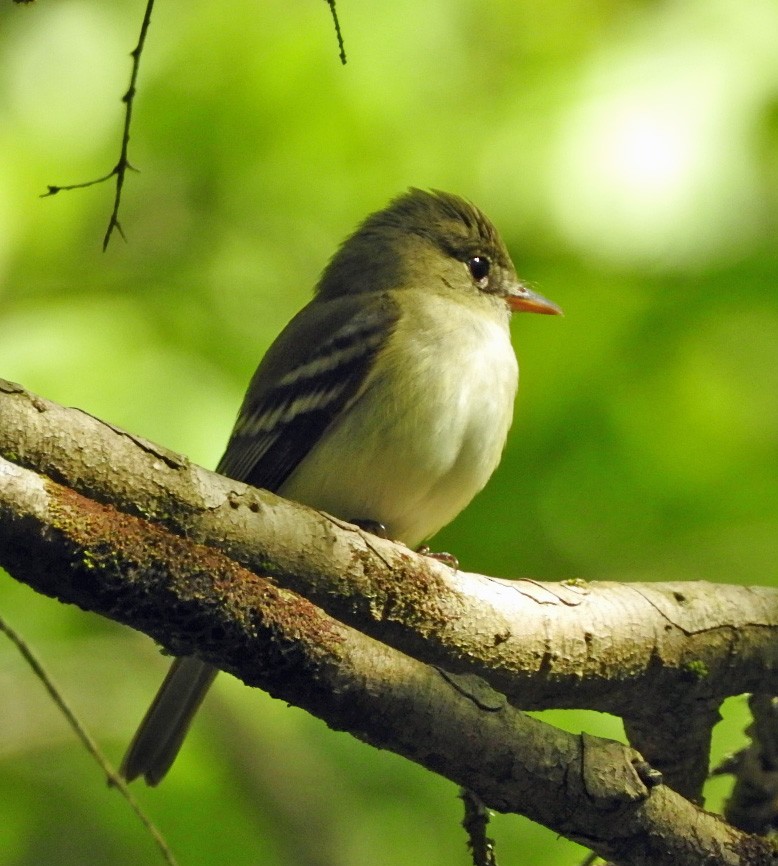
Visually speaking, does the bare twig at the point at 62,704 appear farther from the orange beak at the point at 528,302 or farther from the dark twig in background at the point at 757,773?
the orange beak at the point at 528,302

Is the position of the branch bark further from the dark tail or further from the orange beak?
the dark tail

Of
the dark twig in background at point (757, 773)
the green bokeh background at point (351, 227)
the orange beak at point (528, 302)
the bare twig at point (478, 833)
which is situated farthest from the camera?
the orange beak at point (528, 302)

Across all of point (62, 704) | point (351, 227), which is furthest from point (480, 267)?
point (62, 704)

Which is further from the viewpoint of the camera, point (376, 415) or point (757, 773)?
point (376, 415)

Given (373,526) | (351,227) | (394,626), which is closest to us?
(394,626)

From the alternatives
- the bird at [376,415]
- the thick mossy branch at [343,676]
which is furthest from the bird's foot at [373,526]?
the thick mossy branch at [343,676]

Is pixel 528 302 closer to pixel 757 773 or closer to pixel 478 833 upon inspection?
pixel 757 773
